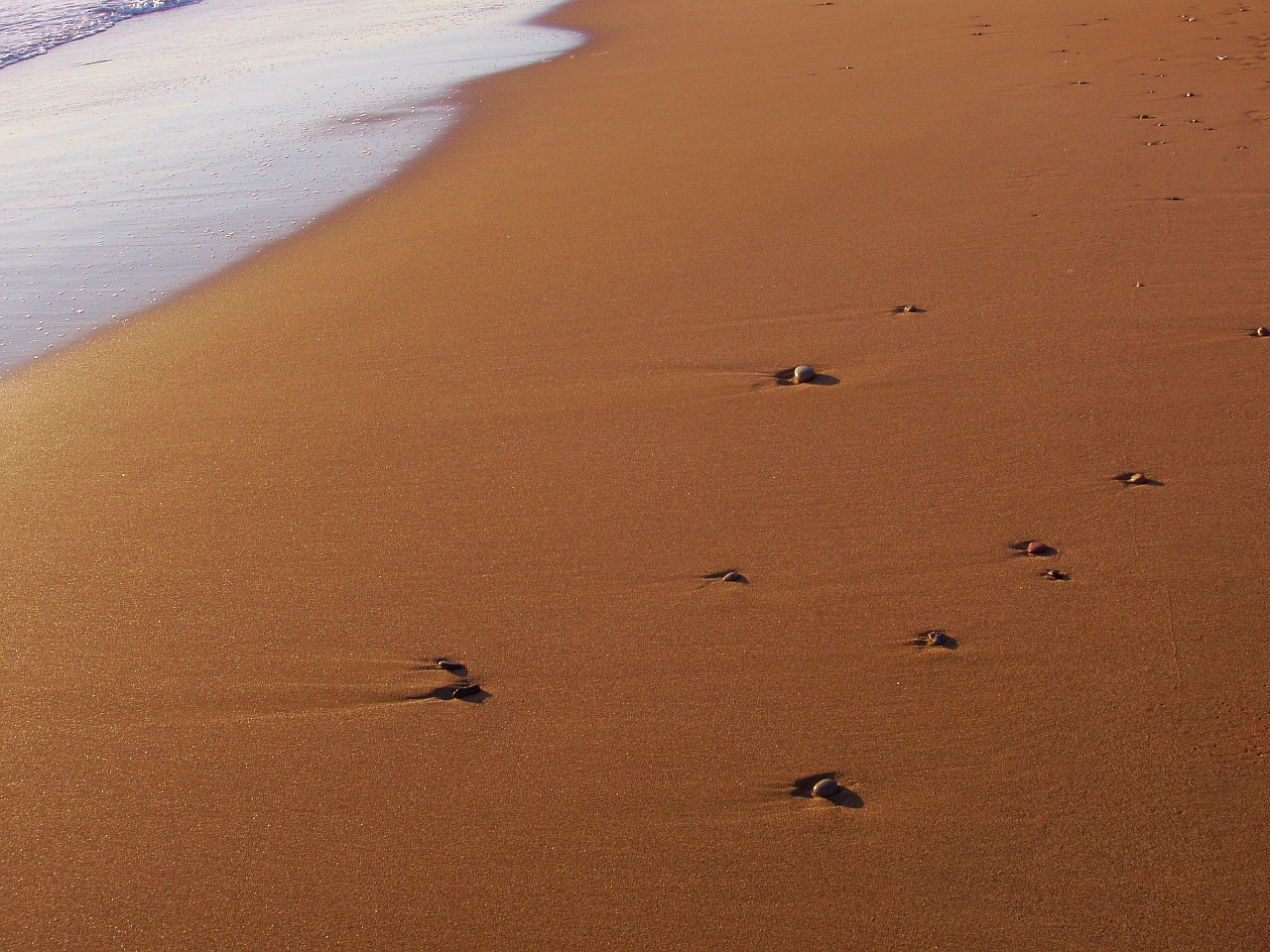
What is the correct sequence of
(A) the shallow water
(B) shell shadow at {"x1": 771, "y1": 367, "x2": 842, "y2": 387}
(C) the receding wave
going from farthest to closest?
(C) the receding wave, (A) the shallow water, (B) shell shadow at {"x1": 771, "y1": 367, "x2": 842, "y2": 387}

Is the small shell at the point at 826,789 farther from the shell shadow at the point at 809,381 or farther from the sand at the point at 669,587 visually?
the shell shadow at the point at 809,381

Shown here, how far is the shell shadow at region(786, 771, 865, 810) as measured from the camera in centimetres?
204

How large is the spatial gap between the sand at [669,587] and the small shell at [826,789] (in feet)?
0.10

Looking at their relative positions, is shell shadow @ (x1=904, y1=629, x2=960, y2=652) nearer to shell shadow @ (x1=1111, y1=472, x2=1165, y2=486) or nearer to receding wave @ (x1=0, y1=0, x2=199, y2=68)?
shell shadow @ (x1=1111, y1=472, x2=1165, y2=486)

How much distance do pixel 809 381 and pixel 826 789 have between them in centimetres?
176

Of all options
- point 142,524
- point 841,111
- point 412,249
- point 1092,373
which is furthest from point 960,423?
point 841,111

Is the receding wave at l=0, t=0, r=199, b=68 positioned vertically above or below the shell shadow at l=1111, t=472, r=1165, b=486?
above

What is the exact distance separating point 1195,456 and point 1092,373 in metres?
0.53

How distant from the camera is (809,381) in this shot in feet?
11.6

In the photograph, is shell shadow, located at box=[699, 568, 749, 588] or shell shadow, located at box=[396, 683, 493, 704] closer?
shell shadow, located at box=[396, 683, 493, 704]

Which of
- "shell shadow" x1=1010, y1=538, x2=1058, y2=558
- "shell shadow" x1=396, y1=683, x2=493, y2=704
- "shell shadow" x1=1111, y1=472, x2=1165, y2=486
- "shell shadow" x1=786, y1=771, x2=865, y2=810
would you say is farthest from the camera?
"shell shadow" x1=1111, y1=472, x2=1165, y2=486

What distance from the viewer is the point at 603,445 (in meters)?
3.29

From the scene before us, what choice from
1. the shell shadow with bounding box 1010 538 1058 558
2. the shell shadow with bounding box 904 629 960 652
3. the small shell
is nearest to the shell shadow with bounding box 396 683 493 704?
the small shell

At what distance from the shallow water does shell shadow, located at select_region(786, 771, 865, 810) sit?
375cm
